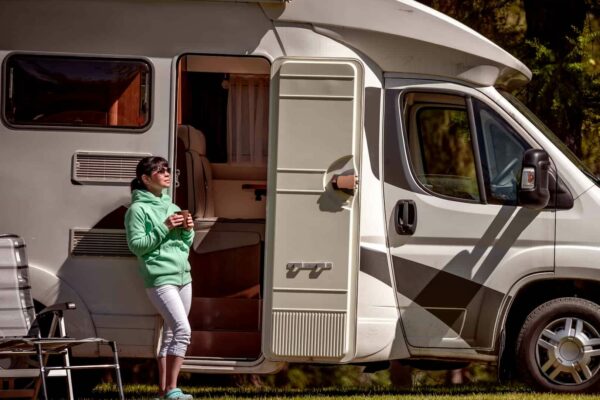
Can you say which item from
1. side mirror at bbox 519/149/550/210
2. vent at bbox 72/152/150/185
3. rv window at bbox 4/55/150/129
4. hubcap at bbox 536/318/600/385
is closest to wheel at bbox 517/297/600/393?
hubcap at bbox 536/318/600/385

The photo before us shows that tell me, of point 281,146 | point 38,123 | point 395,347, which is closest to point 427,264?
point 395,347

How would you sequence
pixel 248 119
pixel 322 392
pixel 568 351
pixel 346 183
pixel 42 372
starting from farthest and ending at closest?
pixel 248 119
pixel 322 392
pixel 568 351
pixel 346 183
pixel 42 372

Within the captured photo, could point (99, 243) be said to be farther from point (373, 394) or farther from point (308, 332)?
point (373, 394)

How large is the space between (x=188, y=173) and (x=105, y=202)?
1058 millimetres

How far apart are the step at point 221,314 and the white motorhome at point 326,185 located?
1.72ft

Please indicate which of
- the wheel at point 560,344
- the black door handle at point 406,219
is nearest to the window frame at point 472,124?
the black door handle at point 406,219

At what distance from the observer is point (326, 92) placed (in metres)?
9.23

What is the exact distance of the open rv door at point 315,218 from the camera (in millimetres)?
9211

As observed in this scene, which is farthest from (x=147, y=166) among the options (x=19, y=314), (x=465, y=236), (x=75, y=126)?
(x=465, y=236)

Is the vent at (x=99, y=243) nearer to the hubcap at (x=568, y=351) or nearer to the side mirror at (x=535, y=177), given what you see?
the side mirror at (x=535, y=177)

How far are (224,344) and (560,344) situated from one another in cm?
235

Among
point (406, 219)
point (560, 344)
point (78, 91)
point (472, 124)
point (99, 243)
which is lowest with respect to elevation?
point (560, 344)

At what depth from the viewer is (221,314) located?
9.99 metres

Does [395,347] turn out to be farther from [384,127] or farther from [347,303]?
[384,127]
